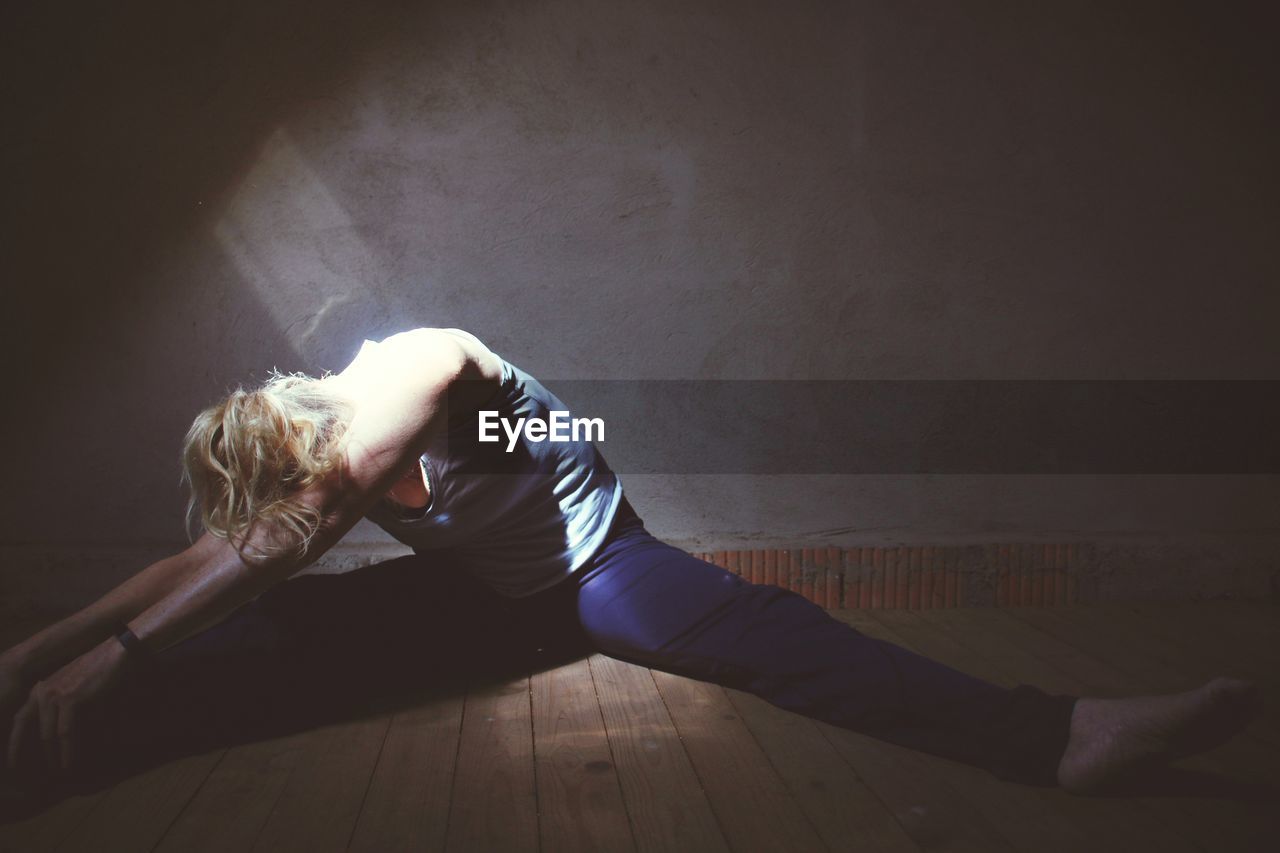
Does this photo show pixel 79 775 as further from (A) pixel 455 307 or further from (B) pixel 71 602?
(A) pixel 455 307

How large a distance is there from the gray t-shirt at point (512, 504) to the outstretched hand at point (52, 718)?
584 mm

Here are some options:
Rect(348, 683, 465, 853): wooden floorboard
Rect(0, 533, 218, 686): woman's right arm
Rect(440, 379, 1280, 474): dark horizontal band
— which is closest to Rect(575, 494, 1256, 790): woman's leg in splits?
Rect(348, 683, 465, 853): wooden floorboard

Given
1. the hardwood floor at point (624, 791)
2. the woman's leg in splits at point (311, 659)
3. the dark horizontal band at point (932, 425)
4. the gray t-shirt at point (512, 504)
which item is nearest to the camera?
the hardwood floor at point (624, 791)

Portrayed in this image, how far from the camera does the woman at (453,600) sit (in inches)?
61.3

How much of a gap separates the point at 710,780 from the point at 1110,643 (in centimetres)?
130

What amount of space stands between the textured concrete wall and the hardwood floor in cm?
91

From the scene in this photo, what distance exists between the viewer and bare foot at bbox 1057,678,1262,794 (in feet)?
4.65

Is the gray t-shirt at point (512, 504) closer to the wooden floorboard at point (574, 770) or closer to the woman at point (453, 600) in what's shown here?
the woman at point (453, 600)

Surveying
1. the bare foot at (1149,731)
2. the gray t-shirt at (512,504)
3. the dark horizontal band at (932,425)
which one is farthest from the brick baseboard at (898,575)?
the bare foot at (1149,731)

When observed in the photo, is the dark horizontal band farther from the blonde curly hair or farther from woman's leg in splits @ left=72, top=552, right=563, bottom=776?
the blonde curly hair

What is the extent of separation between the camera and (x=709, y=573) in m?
1.96

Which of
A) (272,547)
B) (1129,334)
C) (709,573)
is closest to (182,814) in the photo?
(272,547)

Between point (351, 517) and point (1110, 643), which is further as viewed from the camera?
point (1110, 643)

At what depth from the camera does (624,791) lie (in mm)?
1548
